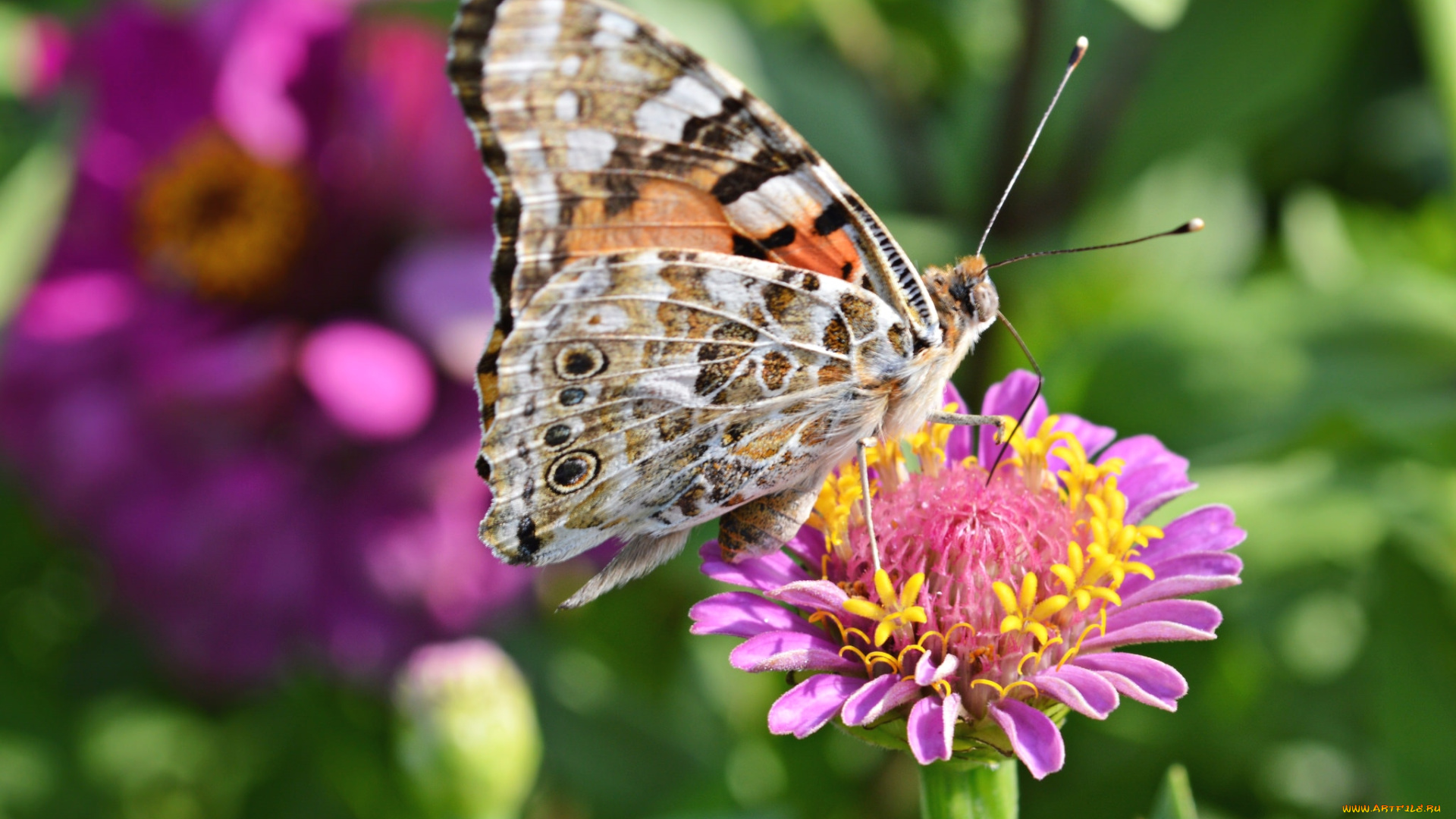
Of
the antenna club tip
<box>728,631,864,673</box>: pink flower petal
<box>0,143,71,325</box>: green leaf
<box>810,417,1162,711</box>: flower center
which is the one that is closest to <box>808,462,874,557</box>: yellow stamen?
<box>810,417,1162,711</box>: flower center

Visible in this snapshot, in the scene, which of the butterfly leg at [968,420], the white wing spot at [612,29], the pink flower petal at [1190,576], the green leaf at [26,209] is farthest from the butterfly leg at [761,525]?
the green leaf at [26,209]

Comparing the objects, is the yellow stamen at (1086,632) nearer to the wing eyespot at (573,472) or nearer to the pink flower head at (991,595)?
the pink flower head at (991,595)

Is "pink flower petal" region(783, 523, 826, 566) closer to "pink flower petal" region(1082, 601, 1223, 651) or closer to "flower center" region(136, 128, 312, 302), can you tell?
"pink flower petal" region(1082, 601, 1223, 651)

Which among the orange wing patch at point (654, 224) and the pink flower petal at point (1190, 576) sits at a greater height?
the orange wing patch at point (654, 224)

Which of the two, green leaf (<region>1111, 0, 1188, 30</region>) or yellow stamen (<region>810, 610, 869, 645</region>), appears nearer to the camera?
yellow stamen (<region>810, 610, 869, 645</region>)

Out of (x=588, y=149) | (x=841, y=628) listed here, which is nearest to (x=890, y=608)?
(x=841, y=628)

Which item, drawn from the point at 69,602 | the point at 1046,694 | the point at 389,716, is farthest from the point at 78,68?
the point at 1046,694

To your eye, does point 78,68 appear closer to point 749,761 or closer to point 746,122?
point 746,122
